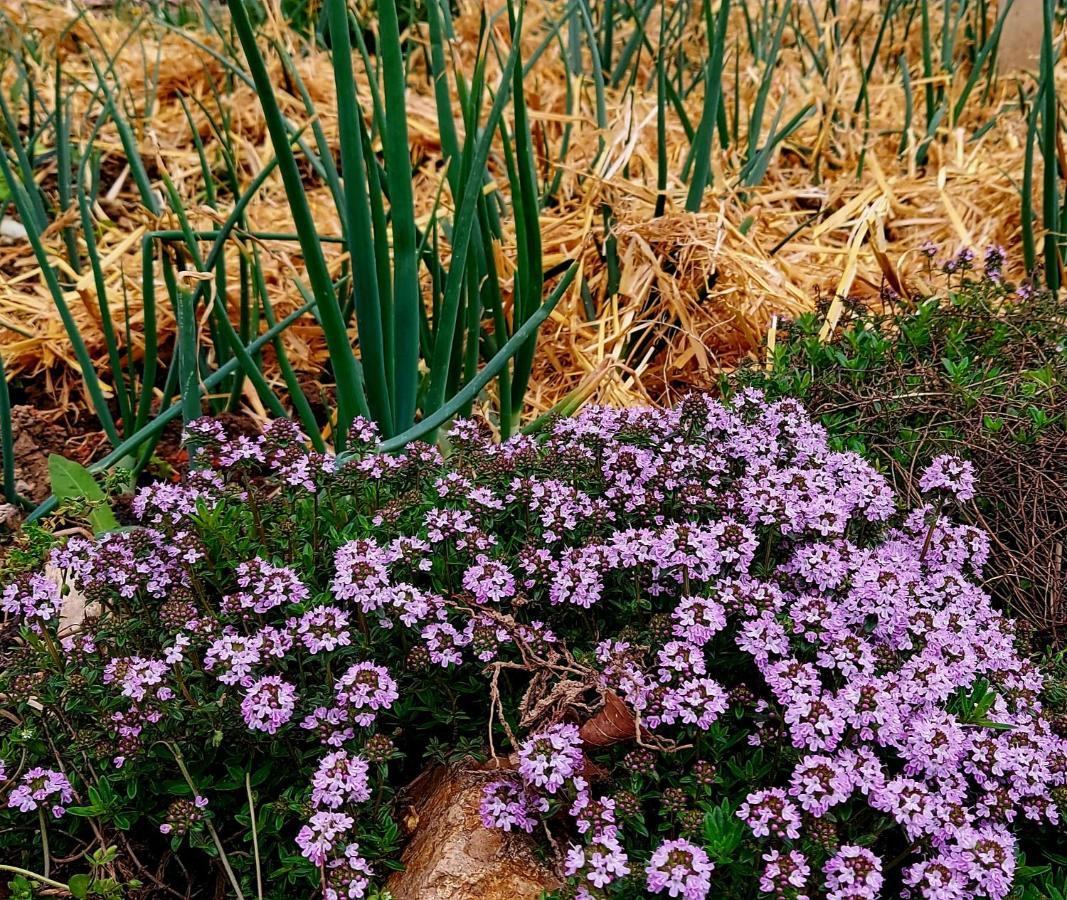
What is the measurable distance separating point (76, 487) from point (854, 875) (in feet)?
5.98

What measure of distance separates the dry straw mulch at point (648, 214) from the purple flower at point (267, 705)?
4.13ft

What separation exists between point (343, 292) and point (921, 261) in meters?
2.10

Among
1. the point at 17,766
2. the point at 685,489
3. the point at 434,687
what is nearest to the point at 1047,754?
the point at 685,489

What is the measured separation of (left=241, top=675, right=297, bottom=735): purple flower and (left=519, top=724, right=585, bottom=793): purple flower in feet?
1.22

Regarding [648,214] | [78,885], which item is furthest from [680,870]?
[648,214]

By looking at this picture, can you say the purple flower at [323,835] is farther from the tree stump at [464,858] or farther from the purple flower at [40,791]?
the purple flower at [40,791]

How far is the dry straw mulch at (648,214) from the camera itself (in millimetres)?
3238

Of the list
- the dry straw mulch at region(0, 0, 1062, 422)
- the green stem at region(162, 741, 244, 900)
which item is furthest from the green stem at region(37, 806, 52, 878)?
the dry straw mulch at region(0, 0, 1062, 422)

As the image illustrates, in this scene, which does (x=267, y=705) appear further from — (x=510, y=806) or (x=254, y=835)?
(x=510, y=806)

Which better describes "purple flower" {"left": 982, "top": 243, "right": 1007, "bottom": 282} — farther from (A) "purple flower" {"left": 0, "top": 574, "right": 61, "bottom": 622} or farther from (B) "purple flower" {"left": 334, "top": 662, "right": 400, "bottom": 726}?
(A) "purple flower" {"left": 0, "top": 574, "right": 61, "bottom": 622}

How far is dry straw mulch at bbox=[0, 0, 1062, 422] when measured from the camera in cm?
324

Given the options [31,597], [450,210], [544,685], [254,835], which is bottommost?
[254,835]

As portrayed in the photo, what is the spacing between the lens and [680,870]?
4.30ft

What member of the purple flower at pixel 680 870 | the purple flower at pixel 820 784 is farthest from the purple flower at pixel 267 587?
the purple flower at pixel 820 784
